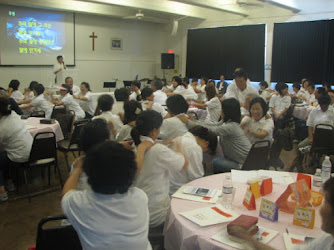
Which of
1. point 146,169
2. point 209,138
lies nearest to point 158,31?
point 209,138

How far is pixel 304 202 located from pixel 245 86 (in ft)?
13.0

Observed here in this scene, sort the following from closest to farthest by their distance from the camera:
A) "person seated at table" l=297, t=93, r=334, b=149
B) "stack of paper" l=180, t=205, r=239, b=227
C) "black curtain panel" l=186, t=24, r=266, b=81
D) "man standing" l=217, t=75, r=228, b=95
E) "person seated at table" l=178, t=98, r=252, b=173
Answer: "stack of paper" l=180, t=205, r=239, b=227, "person seated at table" l=178, t=98, r=252, b=173, "person seated at table" l=297, t=93, r=334, b=149, "man standing" l=217, t=75, r=228, b=95, "black curtain panel" l=186, t=24, r=266, b=81

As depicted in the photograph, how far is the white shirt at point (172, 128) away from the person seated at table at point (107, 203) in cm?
224

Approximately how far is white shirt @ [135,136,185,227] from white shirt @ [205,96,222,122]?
3.90 metres

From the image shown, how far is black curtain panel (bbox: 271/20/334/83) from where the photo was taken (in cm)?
1061

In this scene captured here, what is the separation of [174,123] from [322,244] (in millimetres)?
2482

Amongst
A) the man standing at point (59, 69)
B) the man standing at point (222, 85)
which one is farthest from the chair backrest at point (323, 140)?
the man standing at point (59, 69)

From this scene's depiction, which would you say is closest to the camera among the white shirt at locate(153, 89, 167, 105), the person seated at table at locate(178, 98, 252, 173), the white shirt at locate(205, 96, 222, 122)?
the person seated at table at locate(178, 98, 252, 173)

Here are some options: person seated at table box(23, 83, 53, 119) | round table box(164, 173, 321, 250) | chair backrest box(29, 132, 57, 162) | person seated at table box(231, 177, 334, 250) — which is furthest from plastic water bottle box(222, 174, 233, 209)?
person seated at table box(23, 83, 53, 119)

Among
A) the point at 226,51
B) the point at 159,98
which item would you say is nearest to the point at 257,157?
the point at 159,98

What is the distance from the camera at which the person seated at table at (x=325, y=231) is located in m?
1.33

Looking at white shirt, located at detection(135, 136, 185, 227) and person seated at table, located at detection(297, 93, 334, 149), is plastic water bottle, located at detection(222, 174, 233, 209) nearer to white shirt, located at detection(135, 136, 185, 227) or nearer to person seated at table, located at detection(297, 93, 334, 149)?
white shirt, located at detection(135, 136, 185, 227)

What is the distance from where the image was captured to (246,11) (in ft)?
41.2

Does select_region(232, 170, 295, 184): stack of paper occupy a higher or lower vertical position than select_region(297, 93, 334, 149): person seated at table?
lower
